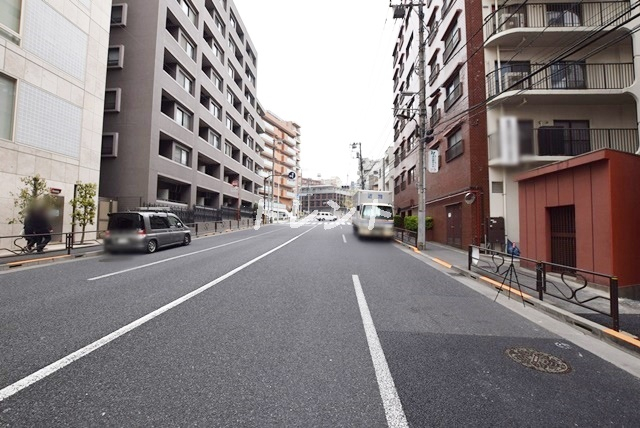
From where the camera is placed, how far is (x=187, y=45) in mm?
27328

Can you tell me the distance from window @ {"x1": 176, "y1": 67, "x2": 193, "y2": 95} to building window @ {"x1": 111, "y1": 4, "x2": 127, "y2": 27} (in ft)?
15.5

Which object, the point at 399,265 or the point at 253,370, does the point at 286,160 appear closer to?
the point at 399,265

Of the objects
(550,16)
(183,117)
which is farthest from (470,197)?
(183,117)

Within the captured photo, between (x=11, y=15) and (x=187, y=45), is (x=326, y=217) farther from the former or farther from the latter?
(x=11, y=15)

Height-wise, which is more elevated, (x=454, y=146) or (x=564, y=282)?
(x=454, y=146)

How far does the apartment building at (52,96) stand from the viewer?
12.6 meters

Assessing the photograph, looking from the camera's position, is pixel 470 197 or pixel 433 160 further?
pixel 433 160

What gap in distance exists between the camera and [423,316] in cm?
525

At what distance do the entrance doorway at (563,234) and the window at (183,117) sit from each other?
26.8 m

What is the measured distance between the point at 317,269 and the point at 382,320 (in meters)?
4.66

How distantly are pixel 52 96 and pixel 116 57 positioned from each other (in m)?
9.93

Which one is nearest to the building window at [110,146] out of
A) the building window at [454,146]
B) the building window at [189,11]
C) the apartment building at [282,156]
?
the building window at [189,11]

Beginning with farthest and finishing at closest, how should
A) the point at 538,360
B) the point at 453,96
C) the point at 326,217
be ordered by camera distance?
the point at 326,217, the point at 453,96, the point at 538,360

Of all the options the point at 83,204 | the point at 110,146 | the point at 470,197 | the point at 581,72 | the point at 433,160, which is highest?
the point at 581,72
